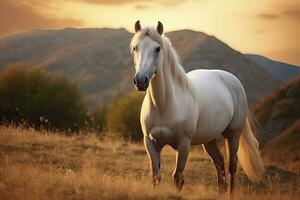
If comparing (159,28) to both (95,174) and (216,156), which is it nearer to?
(95,174)

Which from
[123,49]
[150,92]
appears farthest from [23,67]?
[123,49]

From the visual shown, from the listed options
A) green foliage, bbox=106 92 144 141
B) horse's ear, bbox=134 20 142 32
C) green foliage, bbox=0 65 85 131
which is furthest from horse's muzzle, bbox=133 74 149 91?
green foliage, bbox=106 92 144 141

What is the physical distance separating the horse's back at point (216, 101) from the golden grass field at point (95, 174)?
1.00m

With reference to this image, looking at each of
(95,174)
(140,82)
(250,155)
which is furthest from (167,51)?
(250,155)

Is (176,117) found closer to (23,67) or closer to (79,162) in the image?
(79,162)

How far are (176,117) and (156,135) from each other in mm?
374

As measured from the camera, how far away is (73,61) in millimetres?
176375

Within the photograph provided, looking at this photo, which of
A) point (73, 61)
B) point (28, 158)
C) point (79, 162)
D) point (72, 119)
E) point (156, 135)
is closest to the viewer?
point (156, 135)

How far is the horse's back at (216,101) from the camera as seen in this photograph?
7492 mm

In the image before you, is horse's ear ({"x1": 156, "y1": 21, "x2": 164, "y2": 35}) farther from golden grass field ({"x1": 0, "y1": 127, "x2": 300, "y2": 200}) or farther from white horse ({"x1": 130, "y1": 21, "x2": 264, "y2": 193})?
golden grass field ({"x1": 0, "y1": 127, "x2": 300, "y2": 200})

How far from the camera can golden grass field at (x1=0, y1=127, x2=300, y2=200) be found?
19.1 ft

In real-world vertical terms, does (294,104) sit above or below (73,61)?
below

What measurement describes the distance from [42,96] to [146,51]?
3205cm

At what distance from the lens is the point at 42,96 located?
37.2m
